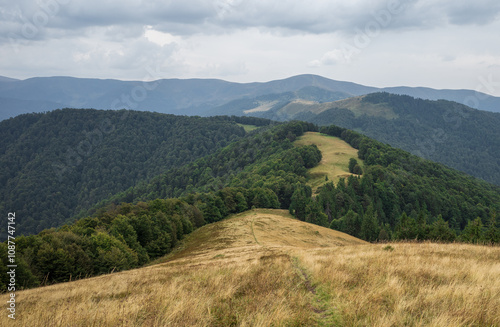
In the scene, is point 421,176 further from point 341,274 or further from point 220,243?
point 341,274

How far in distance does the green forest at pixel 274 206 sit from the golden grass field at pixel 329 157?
4.54 meters

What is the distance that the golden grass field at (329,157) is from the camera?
113 metres

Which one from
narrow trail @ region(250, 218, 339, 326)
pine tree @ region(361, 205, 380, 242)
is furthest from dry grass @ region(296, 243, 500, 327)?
pine tree @ region(361, 205, 380, 242)

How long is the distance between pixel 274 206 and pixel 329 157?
2431 inches

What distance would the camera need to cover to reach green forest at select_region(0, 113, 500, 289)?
119 ft

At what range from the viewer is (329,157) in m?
137

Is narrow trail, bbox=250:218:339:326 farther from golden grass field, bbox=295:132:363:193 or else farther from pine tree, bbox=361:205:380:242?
golden grass field, bbox=295:132:363:193

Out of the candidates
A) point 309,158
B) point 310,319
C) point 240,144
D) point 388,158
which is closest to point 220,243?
point 310,319

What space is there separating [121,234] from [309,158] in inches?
3867

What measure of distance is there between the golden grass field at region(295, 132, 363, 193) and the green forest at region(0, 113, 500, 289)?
4.54m

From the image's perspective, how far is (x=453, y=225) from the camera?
98938mm

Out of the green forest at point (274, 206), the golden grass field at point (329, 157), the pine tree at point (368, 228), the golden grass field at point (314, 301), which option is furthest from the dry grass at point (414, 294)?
the golden grass field at point (329, 157)

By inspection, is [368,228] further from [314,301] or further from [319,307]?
[319,307]

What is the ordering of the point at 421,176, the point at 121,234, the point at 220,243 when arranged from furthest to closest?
the point at 421,176
the point at 121,234
the point at 220,243
